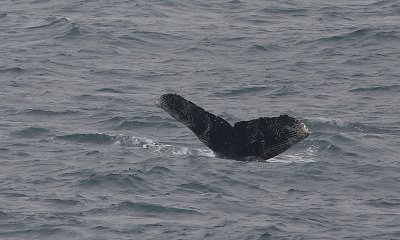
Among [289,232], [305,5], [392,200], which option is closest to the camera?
[289,232]

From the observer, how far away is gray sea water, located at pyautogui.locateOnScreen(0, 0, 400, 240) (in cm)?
2894

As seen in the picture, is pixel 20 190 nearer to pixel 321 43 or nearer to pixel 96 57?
pixel 96 57

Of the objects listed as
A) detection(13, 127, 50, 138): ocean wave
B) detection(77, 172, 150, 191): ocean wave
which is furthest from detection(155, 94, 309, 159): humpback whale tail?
detection(13, 127, 50, 138): ocean wave

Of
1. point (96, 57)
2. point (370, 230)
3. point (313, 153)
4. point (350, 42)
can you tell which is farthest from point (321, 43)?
point (370, 230)

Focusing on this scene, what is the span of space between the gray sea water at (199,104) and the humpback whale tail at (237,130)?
1.02 meters

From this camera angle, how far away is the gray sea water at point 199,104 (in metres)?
28.9

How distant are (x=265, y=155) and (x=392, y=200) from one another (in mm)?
3334

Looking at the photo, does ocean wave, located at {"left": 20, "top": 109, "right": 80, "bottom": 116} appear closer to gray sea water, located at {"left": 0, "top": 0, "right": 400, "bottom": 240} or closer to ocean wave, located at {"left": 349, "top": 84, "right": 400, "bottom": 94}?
gray sea water, located at {"left": 0, "top": 0, "right": 400, "bottom": 240}

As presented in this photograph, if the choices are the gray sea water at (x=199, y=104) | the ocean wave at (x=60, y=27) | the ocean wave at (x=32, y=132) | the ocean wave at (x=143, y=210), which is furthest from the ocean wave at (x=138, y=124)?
the ocean wave at (x=60, y=27)

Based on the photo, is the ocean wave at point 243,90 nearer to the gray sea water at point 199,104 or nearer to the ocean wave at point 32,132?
the gray sea water at point 199,104

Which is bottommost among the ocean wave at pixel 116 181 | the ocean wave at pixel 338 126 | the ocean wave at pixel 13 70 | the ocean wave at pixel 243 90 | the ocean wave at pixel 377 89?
the ocean wave at pixel 13 70

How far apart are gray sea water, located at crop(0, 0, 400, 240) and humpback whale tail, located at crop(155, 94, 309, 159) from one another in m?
1.02

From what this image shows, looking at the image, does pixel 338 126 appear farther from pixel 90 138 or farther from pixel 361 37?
pixel 361 37

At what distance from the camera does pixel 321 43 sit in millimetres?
51688
